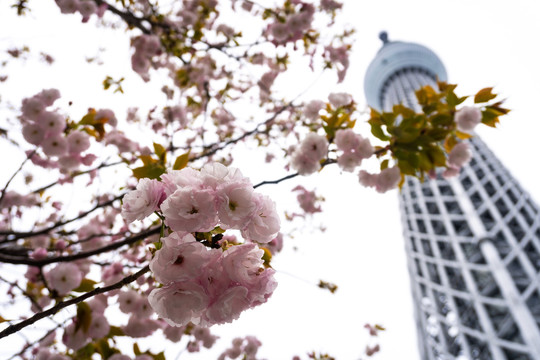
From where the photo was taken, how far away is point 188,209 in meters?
0.75

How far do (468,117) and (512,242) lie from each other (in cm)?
1601

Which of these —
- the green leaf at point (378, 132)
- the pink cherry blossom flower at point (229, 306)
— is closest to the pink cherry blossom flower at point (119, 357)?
the pink cherry blossom flower at point (229, 306)

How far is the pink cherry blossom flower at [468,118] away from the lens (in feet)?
5.89

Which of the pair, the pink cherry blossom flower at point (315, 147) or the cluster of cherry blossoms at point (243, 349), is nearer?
the pink cherry blossom flower at point (315, 147)

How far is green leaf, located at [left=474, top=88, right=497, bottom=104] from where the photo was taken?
1896 mm

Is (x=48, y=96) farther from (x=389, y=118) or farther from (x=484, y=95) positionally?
(x=484, y=95)

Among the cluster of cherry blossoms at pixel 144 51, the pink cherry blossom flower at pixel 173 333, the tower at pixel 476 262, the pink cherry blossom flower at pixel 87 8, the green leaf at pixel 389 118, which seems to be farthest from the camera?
the tower at pixel 476 262

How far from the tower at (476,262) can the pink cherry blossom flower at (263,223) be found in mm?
14400

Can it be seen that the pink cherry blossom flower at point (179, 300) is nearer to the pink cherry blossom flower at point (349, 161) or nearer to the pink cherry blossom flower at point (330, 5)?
the pink cherry blossom flower at point (349, 161)

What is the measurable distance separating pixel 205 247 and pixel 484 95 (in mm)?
1921

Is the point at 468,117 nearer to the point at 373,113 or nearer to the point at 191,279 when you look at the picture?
the point at 373,113

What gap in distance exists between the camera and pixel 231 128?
16.3 ft

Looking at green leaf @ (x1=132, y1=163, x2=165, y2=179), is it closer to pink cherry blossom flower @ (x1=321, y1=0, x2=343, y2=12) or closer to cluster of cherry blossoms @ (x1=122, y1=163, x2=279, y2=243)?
cluster of cherry blossoms @ (x1=122, y1=163, x2=279, y2=243)

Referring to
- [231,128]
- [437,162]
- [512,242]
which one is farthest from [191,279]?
[512,242]
